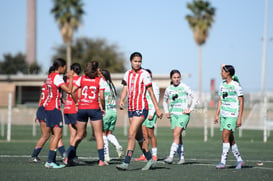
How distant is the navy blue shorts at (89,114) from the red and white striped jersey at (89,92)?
0.28 ft

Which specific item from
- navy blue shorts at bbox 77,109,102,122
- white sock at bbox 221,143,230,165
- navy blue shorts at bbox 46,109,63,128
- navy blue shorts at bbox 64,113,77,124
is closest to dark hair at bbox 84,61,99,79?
navy blue shorts at bbox 77,109,102,122

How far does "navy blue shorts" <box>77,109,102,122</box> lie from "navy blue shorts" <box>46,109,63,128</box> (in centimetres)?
43

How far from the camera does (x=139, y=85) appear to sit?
12227 mm

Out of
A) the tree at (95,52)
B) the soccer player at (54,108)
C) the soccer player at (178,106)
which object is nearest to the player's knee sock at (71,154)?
the soccer player at (54,108)

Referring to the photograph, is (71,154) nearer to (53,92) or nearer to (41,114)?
(41,114)

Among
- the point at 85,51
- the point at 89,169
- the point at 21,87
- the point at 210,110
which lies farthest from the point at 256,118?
the point at 85,51

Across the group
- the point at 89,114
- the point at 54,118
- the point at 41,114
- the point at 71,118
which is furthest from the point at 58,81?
the point at 71,118

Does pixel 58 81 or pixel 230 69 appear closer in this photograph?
pixel 58 81

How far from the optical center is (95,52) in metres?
95.1

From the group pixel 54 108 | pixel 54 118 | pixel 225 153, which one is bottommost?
pixel 225 153

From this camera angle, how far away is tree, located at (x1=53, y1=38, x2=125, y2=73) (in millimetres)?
92125

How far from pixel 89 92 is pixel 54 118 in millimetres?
930

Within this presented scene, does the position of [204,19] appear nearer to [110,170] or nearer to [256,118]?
[256,118]

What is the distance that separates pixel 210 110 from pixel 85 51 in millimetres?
45632
